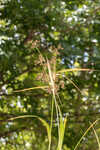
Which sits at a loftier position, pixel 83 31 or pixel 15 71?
pixel 83 31

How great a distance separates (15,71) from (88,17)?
22.5 inches

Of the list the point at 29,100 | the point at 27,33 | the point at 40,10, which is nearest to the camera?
the point at 40,10

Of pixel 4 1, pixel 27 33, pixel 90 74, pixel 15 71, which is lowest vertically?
pixel 90 74

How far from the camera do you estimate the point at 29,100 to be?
1.80 meters

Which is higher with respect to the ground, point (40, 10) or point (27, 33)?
point (40, 10)

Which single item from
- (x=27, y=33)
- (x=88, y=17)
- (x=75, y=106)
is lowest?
(x=75, y=106)

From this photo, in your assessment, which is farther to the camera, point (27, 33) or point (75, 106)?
point (27, 33)

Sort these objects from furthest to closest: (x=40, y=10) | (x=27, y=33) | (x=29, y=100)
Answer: (x=27, y=33) → (x=29, y=100) → (x=40, y=10)

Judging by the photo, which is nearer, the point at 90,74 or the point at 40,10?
the point at 40,10

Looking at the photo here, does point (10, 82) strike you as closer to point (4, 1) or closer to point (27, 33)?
point (27, 33)

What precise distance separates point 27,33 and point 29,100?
50 centimetres

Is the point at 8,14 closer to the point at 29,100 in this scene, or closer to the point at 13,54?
the point at 13,54

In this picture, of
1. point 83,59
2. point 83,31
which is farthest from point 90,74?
point 83,31

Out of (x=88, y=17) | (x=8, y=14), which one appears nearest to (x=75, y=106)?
(x=88, y=17)
